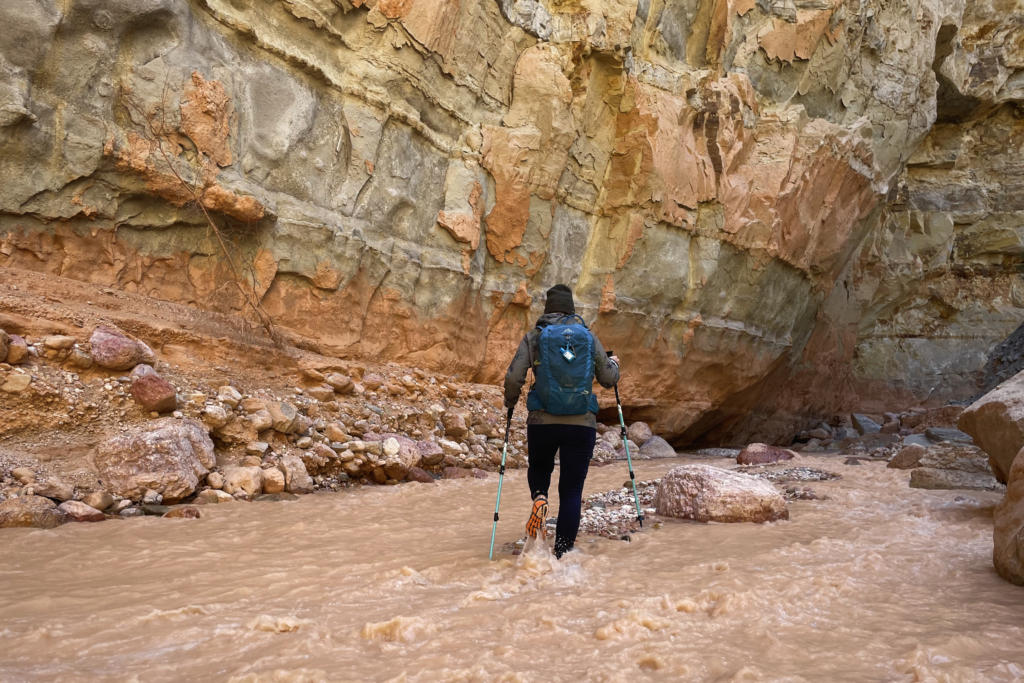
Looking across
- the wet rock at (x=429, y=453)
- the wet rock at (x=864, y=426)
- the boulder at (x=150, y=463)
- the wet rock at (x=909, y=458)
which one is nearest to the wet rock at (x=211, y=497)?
the boulder at (x=150, y=463)

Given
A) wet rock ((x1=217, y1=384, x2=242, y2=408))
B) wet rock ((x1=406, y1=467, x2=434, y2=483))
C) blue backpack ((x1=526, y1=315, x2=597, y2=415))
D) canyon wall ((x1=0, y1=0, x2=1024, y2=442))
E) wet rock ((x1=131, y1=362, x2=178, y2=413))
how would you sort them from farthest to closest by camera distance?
wet rock ((x1=406, y1=467, x2=434, y2=483)) → canyon wall ((x1=0, y1=0, x2=1024, y2=442)) → wet rock ((x1=217, y1=384, x2=242, y2=408)) → wet rock ((x1=131, y1=362, x2=178, y2=413)) → blue backpack ((x1=526, y1=315, x2=597, y2=415))

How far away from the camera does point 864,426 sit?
1733 centimetres

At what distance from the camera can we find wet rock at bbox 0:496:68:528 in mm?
4444

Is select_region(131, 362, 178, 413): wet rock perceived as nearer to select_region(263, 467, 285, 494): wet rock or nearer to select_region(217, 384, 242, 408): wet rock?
select_region(217, 384, 242, 408): wet rock

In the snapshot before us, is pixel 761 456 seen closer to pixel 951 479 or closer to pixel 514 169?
pixel 951 479

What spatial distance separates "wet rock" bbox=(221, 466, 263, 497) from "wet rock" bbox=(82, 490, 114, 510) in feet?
3.08

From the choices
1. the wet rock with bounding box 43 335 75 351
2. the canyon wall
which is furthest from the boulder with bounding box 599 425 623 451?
the wet rock with bounding box 43 335 75 351

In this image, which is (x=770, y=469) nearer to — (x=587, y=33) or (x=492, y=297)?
(x=492, y=297)

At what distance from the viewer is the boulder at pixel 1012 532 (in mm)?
3176

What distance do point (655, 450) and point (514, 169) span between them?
573 cm

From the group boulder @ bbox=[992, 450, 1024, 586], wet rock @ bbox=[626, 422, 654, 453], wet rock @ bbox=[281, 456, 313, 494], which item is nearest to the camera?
boulder @ bbox=[992, 450, 1024, 586]

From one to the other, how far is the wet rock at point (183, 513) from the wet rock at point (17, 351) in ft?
6.53

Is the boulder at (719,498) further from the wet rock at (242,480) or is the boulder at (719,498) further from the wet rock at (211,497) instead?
the wet rock at (211,497)

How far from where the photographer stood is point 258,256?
26.7ft
